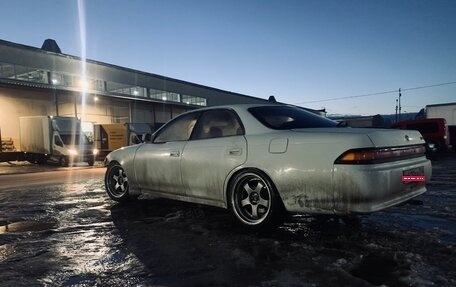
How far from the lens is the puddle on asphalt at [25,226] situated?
4.35 meters

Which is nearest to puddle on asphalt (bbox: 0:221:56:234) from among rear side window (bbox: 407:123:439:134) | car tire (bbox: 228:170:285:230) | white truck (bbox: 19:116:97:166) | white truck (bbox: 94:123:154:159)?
car tire (bbox: 228:170:285:230)

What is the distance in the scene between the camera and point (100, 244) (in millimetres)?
3703

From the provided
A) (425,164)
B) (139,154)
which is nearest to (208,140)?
(139,154)

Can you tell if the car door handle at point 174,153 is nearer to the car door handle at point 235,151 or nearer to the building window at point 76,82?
the car door handle at point 235,151

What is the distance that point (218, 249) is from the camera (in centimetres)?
346

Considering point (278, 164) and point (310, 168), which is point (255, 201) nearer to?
point (278, 164)

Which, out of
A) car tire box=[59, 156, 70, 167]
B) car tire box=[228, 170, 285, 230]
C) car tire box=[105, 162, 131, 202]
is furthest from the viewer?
car tire box=[59, 156, 70, 167]

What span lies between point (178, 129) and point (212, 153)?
37.4 inches

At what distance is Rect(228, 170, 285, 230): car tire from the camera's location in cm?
381

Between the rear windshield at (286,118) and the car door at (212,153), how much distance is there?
28 cm

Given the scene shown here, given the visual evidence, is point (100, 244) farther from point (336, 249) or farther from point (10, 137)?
point (10, 137)

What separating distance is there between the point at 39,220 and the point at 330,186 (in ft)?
12.1

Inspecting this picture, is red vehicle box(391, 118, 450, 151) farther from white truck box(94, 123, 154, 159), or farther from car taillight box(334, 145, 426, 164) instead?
white truck box(94, 123, 154, 159)

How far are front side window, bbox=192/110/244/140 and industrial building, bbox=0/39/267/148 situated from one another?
2235cm
